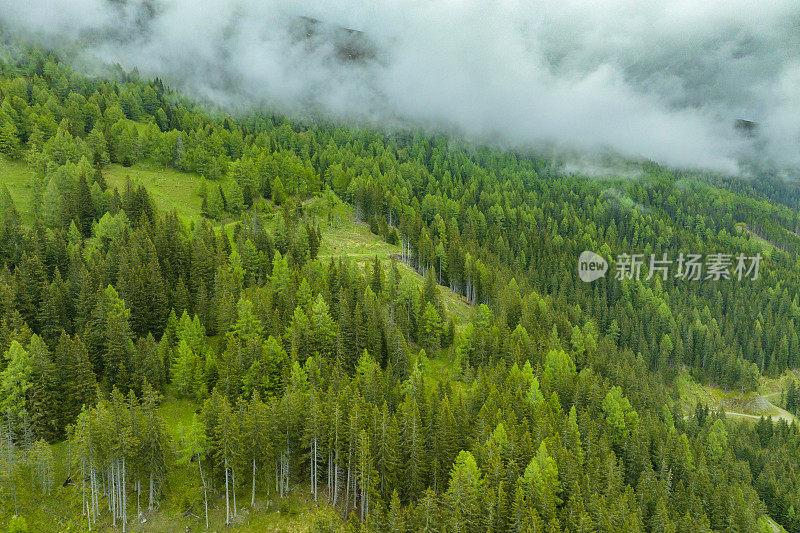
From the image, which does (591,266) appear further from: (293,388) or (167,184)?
(293,388)

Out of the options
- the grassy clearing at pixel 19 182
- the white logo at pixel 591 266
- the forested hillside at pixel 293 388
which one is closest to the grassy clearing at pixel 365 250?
the forested hillside at pixel 293 388

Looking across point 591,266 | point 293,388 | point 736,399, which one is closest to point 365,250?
point 293,388

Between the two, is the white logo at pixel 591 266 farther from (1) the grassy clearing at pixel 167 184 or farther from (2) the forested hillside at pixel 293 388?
(1) the grassy clearing at pixel 167 184

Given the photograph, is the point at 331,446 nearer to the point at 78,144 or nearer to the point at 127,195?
the point at 127,195

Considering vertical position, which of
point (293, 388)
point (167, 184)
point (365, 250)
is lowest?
point (293, 388)

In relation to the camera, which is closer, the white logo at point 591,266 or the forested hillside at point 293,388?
the forested hillside at point 293,388

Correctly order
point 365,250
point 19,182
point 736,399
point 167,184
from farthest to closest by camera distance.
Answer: point 736,399, point 167,184, point 365,250, point 19,182

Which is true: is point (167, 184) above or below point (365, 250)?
above

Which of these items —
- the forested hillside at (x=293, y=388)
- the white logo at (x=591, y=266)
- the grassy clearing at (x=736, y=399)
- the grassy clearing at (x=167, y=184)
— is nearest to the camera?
the forested hillside at (x=293, y=388)
